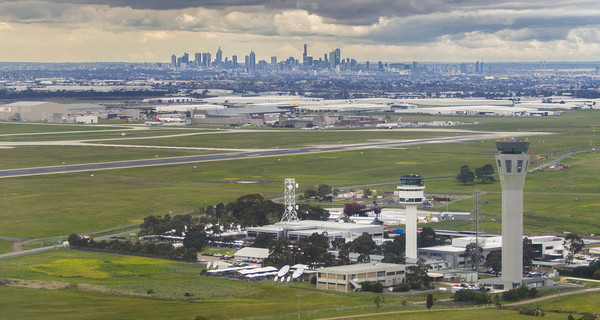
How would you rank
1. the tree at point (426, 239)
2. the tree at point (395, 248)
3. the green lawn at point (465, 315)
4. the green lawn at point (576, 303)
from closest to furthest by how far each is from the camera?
the green lawn at point (465, 315), the green lawn at point (576, 303), the tree at point (395, 248), the tree at point (426, 239)

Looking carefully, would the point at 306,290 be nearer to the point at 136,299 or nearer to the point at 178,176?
the point at 136,299

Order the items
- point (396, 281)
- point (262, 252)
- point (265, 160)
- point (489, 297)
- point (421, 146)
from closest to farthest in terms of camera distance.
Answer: point (489, 297)
point (396, 281)
point (262, 252)
point (265, 160)
point (421, 146)

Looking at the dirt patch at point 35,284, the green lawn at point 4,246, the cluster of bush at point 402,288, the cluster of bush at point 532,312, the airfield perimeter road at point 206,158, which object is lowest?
the cluster of bush at point 402,288

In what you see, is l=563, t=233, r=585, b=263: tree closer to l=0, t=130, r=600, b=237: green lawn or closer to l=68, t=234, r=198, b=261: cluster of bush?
l=0, t=130, r=600, b=237: green lawn

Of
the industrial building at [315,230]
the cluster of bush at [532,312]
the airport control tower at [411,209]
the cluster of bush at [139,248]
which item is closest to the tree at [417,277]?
the airport control tower at [411,209]

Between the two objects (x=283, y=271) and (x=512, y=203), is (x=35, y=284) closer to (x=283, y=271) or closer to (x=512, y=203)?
(x=283, y=271)

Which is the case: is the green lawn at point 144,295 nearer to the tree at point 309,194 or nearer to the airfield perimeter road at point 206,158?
the tree at point 309,194

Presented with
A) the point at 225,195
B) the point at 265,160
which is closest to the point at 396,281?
the point at 225,195

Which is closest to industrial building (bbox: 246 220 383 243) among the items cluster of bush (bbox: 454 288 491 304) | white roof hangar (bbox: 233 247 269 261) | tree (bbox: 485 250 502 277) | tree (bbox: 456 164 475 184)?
white roof hangar (bbox: 233 247 269 261)
